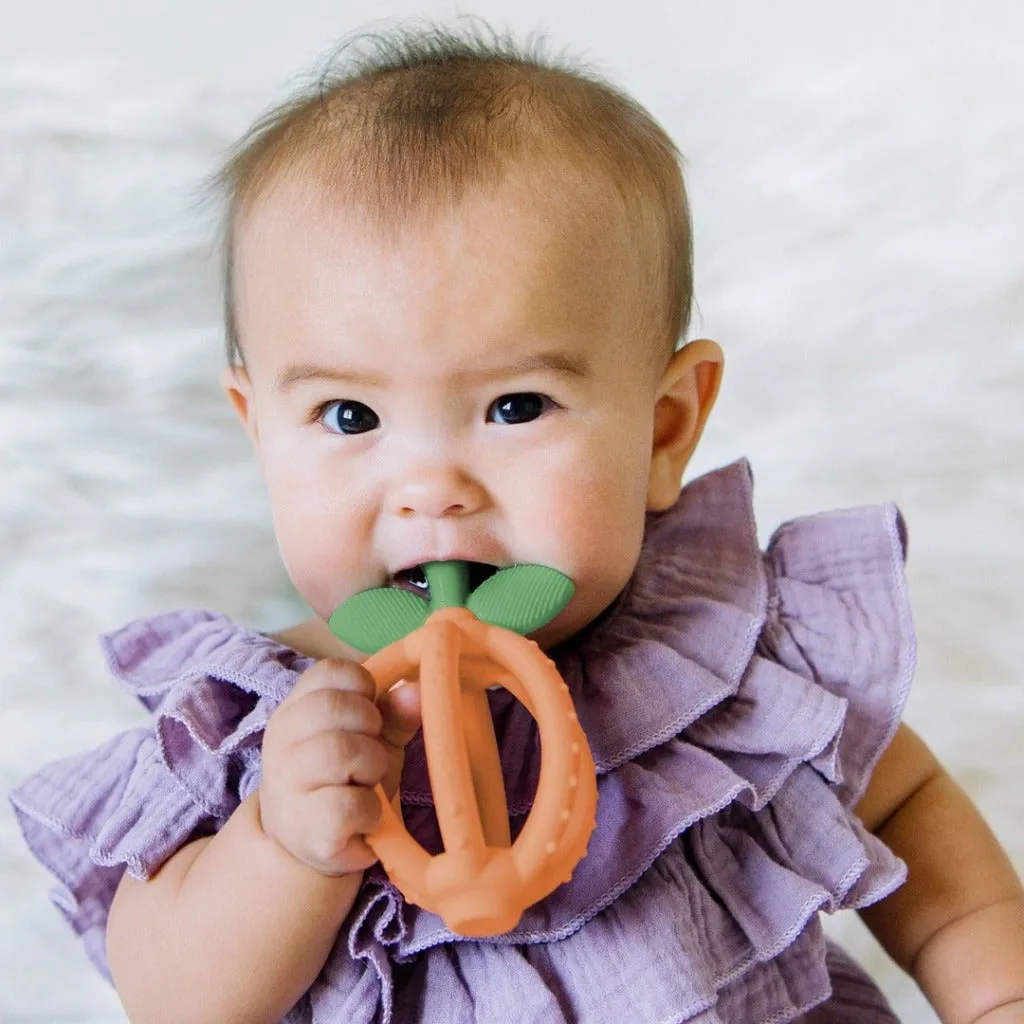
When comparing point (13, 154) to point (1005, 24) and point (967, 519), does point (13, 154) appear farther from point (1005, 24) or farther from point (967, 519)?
point (1005, 24)

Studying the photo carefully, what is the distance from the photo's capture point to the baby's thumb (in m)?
0.77

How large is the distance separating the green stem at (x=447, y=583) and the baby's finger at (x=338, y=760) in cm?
10

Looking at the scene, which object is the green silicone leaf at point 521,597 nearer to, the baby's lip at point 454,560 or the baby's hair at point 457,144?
the baby's lip at point 454,560

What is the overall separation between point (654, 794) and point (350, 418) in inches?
11.2

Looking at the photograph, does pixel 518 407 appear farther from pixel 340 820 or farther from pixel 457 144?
pixel 340 820

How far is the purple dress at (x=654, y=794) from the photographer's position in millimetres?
841

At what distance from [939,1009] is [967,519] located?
498 mm

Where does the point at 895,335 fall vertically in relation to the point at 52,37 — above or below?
below

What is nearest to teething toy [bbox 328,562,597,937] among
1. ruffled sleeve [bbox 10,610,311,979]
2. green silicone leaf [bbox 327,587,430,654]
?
green silicone leaf [bbox 327,587,430,654]

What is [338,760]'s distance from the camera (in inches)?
29.2

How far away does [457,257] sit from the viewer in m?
0.81

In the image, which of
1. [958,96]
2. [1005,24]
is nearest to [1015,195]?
[958,96]

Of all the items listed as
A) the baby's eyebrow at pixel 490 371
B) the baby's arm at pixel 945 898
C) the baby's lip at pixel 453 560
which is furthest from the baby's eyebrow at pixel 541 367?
the baby's arm at pixel 945 898

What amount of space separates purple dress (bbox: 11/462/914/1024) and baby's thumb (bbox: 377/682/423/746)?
3.8 inches
